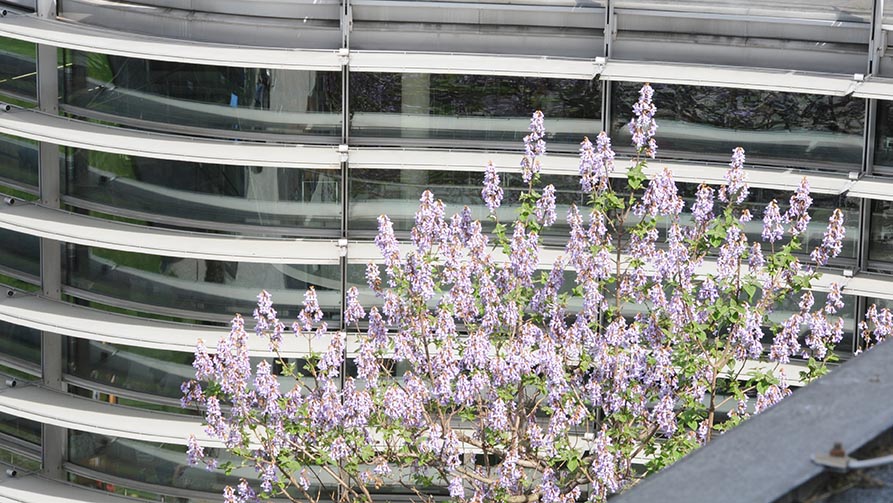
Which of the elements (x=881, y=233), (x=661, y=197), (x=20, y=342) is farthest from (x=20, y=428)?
(x=661, y=197)

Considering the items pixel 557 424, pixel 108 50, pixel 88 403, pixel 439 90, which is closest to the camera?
pixel 557 424

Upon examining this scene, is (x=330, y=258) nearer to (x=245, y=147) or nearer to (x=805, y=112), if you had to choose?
(x=245, y=147)

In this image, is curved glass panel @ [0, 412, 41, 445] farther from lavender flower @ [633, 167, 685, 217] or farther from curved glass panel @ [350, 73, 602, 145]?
lavender flower @ [633, 167, 685, 217]

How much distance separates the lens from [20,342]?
17891 millimetres

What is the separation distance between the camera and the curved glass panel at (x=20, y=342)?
17.7m

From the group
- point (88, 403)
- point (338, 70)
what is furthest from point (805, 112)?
point (88, 403)

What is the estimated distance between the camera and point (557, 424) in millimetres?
10586

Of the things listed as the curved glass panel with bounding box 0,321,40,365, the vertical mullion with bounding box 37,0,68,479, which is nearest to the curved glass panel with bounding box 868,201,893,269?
the vertical mullion with bounding box 37,0,68,479

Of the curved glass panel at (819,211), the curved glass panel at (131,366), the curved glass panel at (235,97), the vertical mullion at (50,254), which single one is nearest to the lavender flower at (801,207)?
the curved glass panel at (819,211)

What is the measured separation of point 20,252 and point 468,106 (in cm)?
554

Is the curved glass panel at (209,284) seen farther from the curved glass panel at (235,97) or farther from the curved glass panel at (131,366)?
the curved glass panel at (235,97)

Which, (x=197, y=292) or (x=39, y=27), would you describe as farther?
(x=197, y=292)

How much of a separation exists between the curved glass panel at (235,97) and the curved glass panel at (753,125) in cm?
305

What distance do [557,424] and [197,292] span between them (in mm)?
7139
